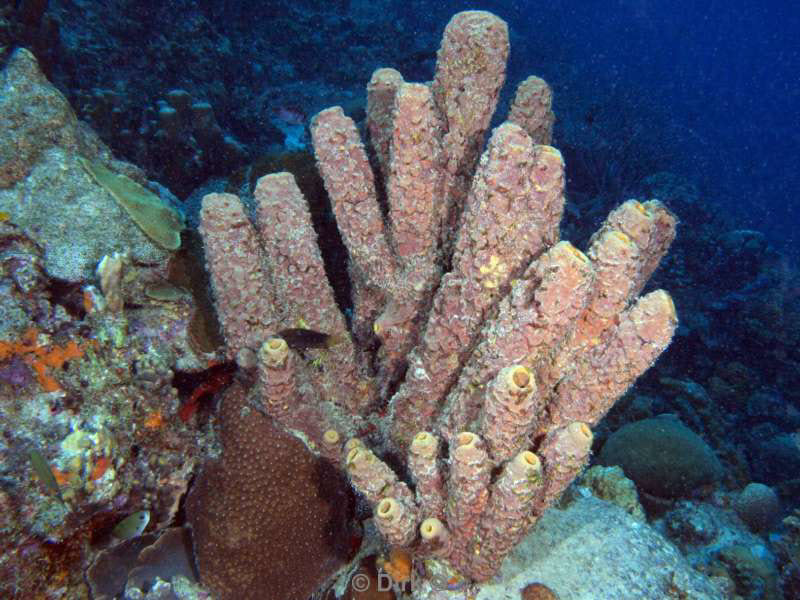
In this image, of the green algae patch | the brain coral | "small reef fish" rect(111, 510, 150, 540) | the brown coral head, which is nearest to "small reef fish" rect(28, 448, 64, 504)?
"small reef fish" rect(111, 510, 150, 540)

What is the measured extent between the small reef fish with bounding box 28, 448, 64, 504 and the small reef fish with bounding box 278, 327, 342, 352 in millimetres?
1117

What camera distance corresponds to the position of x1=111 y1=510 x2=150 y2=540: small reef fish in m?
2.06

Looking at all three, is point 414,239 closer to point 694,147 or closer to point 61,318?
point 61,318

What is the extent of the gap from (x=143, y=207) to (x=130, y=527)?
181cm

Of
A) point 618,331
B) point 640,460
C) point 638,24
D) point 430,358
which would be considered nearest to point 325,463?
point 430,358

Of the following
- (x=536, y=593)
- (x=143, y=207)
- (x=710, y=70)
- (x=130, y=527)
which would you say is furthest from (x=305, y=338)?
(x=710, y=70)

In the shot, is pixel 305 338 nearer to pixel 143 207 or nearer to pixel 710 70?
pixel 143 207

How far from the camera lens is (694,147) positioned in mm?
24250

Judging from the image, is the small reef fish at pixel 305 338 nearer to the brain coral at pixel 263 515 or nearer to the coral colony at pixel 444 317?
the coral colony at pixel 444 317

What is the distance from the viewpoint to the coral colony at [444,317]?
1731 millimetres

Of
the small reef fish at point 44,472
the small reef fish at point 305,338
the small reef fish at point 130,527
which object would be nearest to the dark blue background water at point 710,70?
the small reef fish at point 305,338

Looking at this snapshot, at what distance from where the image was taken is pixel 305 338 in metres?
2.57

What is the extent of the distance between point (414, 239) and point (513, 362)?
879 millimetres

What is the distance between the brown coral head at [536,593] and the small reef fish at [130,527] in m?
1.69
